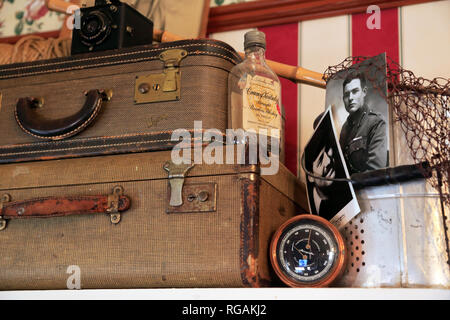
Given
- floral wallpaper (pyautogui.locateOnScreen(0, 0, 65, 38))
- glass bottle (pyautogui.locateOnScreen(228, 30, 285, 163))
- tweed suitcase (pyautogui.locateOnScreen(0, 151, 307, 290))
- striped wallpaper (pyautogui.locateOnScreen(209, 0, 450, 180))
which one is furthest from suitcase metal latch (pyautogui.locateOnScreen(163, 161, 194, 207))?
floral wallpaper (pyautogui.locateOnScreen(0, 0, 65, 38))

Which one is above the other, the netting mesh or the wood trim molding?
the wood trim molding

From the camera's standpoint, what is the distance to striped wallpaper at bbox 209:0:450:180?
5.03 feet

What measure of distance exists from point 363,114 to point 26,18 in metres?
1.42

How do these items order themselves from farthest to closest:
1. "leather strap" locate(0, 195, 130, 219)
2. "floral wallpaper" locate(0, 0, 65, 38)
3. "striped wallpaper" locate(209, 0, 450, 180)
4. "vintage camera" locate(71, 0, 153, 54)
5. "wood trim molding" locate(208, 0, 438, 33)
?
1. "floral wallpaper" locate(0, 0, 65, 38)
2. "wood trim molding" locate(208, 0, 438, 33)
3. "striped wallpaper" locate(209, 0, 450, 180)
4. "vintage camera" locate(71, 0, 153, 54)
5. "leather strap" locate(0, 195, 130, 219)

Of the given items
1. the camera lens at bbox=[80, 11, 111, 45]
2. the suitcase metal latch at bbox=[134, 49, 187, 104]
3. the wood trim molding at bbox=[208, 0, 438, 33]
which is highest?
the wood trim molding at bbox=[208, 0, 438, 33]

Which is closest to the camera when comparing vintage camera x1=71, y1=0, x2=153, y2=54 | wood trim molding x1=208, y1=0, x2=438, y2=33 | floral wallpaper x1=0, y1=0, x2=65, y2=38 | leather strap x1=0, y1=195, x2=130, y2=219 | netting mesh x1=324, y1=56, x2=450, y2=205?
netting mesh x1=324, y1=56, x2=450, y2=205

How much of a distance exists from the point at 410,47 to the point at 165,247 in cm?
93

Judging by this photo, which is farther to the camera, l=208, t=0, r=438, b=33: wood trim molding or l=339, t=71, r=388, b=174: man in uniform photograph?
l=208, t=0, r=438, b=33: wood trim molding

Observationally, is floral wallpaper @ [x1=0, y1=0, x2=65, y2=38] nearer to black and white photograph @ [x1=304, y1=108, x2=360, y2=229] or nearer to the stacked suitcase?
the stacked suitcase

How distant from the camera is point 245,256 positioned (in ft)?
3.21

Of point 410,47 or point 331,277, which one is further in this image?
point 410,47

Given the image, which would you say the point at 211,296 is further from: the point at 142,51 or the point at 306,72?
the point at 306,72

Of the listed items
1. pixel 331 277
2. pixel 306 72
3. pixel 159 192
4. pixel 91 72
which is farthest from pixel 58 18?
pixel 331 277

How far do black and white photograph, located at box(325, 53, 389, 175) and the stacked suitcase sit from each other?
0.16 meters
